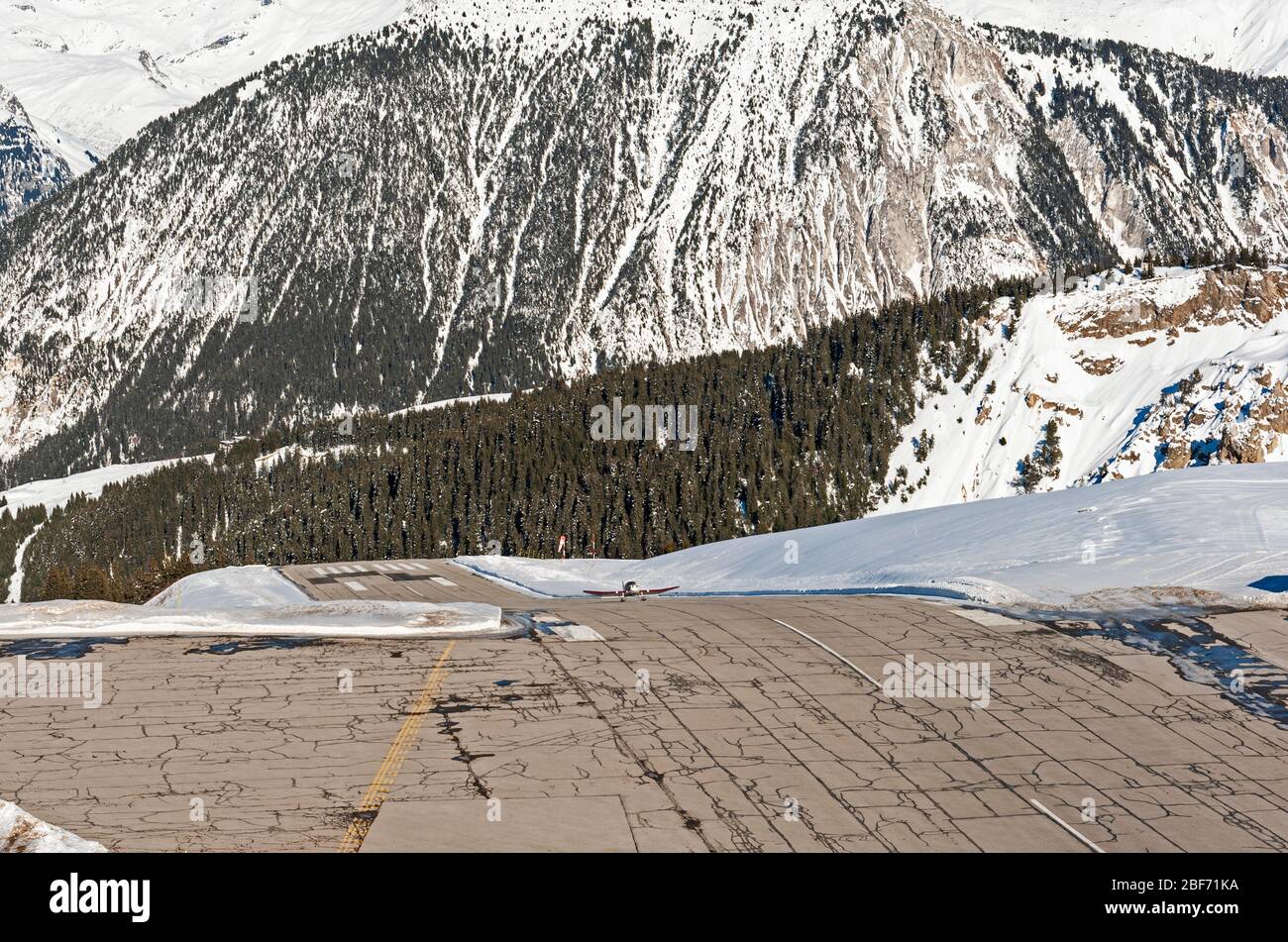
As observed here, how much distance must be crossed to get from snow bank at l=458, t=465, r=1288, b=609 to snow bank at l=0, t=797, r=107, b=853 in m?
25.2

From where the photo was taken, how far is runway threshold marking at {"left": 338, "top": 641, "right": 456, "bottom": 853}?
59.0 ft

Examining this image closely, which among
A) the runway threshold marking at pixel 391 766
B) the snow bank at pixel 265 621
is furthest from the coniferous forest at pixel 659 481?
the runway threshold marking at pixel 391 766

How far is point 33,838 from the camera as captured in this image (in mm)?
16266

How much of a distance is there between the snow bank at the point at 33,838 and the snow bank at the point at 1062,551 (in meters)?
25.2

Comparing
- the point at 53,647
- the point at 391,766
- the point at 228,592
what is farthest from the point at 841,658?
the point at 228,592

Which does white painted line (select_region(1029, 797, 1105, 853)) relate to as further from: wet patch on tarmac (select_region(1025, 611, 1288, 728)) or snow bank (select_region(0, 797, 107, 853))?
snow bank (select_region(0, 797, 107, 853))

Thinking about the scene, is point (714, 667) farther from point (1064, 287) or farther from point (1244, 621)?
point (1064, 287)

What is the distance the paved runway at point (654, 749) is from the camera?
1867 cm

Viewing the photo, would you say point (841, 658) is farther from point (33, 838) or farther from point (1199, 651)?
point (33, 838)

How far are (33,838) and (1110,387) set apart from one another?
6886 inches

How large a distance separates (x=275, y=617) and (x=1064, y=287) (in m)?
180

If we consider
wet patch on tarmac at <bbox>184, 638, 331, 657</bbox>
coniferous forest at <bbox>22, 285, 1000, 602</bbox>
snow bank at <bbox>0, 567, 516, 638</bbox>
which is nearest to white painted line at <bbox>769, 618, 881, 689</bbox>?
snow bank at <bbox>0, 567, 516, 638</bbox>

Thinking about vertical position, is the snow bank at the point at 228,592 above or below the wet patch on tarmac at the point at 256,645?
below

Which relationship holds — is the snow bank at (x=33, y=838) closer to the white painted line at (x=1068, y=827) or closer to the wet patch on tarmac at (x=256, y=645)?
the wet patch on tarmac at (x=256, y=645)
